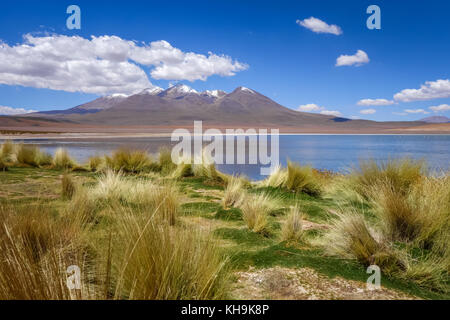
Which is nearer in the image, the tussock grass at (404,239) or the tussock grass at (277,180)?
the tussock grass at (404,239)

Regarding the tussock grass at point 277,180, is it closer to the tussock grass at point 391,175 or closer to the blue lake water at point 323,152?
the blue lake water at point 323,152

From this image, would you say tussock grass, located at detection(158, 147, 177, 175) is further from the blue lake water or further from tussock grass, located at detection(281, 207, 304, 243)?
tussock grass, located at detection(281, 207, 304, 243)

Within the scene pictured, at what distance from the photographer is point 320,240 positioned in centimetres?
333

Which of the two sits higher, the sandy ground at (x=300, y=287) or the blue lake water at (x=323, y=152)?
the blue lake water at (x=323, y=152)

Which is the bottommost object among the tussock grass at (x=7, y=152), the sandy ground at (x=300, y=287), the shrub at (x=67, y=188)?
the sandy ground at (x=300, y=287)

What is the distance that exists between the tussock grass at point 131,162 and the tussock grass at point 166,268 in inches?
311

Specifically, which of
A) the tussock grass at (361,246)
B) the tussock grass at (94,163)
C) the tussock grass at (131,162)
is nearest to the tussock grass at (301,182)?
the tussock grass at (361,246)

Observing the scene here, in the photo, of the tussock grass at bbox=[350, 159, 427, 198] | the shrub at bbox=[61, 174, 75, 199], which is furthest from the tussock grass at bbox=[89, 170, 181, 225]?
the tussock grass at bbox=[350, 159, 427, 198]

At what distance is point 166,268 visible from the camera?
1.70 m

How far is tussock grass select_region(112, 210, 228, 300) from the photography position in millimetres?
1771

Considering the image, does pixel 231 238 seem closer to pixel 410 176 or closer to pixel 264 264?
pixel 264 264

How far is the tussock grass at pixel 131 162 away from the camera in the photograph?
9.69 meters

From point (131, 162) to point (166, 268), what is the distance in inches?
334
